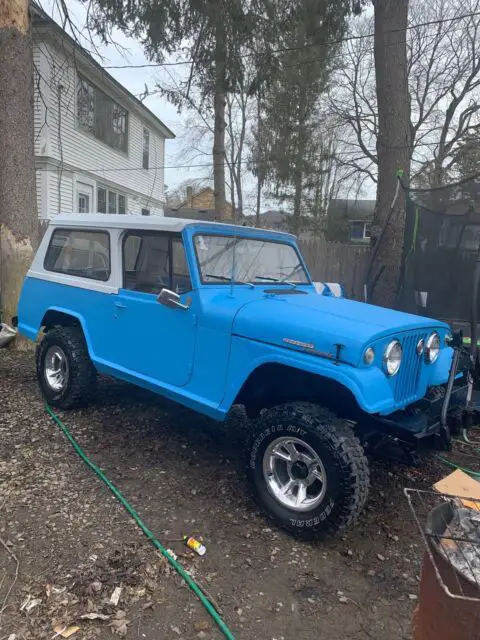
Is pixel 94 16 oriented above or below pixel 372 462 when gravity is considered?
above

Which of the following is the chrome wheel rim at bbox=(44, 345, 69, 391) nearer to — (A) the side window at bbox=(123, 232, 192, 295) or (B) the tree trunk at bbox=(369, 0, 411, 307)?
(A) the side window at bbox=(123, 232, 192, 295)

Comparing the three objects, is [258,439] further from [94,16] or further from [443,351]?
[94,16]

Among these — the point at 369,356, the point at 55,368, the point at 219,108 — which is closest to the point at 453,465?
the point at 369,356

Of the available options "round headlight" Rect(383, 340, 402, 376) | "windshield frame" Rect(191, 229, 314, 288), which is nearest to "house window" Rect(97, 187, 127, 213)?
"windshield frame" Rect(191, 229, 314, 288)

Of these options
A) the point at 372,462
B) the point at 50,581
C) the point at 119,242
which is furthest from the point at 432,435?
the point at 119,242

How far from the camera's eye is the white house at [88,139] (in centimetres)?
1274

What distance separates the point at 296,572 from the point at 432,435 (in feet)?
3.72

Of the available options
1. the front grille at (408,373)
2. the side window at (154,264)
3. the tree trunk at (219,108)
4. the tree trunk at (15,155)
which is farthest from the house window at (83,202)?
the front grille at (408,373)

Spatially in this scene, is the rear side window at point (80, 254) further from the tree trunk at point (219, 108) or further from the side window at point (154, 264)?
the tree trunk at point (219, 108)

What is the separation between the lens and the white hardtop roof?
12.4 feet

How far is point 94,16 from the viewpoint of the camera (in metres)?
8.20

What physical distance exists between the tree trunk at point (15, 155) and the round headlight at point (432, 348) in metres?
5.99

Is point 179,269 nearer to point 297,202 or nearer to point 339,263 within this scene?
point 339,263

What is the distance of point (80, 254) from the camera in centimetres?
470
